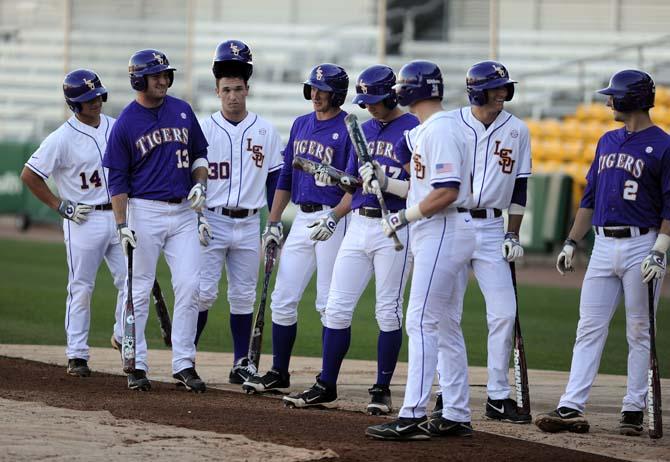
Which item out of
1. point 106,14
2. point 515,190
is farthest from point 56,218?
point 515,190

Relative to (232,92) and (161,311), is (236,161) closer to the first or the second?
(232,92)

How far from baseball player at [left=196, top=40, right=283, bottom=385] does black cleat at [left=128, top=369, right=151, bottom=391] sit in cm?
86

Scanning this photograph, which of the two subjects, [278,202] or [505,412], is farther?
[278,202]

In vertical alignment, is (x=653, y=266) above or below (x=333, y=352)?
above

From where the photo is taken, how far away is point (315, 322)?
493 inches

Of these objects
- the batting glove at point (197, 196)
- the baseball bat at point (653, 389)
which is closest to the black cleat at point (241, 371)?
the batting glove at point (197, 196)

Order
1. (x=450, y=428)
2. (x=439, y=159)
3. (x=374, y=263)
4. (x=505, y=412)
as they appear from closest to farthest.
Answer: (x=439, y=159), (x=450, y=428), (x=505, y=412), (x=374, y=263)

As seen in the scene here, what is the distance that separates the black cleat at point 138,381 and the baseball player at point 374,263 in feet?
3.45

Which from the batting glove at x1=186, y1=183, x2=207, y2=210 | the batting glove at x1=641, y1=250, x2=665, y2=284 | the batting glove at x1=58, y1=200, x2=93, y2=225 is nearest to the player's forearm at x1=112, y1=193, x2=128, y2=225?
the batting glove at x1=186, y1=183, x2=207, y2=210

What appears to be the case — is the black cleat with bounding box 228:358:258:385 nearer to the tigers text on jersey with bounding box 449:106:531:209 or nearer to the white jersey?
the white jersey

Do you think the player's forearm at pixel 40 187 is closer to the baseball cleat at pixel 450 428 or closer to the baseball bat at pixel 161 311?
the baseball bat at pixel 161 311

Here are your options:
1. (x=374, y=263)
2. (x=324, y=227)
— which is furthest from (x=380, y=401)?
(x=324, y=227)

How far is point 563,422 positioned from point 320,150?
101 inches

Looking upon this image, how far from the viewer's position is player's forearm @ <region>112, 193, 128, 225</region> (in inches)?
309
